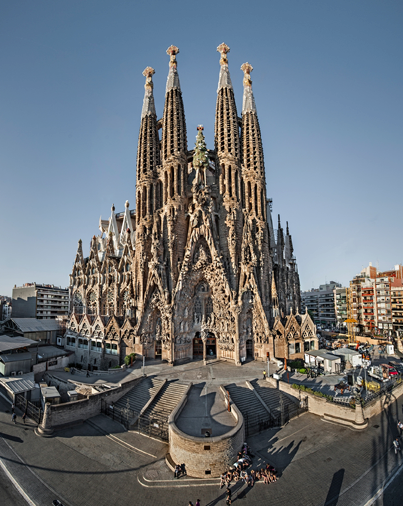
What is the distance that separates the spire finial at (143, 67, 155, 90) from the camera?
1866 inches

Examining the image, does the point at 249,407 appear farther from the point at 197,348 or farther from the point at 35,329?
the point at 35,329

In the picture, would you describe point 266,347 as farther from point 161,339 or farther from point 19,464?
point 19,464

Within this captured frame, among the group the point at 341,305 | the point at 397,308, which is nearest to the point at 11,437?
the point at 397,308

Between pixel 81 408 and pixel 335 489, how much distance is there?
56.8 feet

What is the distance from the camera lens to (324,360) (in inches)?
1254

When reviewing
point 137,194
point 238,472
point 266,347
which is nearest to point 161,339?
point 266,347

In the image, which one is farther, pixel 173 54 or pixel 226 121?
pixel 173 54

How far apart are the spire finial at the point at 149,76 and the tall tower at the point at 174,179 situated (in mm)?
5049

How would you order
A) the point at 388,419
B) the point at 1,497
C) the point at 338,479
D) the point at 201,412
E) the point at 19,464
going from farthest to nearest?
the point at 388,419 → the point at 201,412 → the point at 19,464 → the point at 338,479 → the point at 1,497

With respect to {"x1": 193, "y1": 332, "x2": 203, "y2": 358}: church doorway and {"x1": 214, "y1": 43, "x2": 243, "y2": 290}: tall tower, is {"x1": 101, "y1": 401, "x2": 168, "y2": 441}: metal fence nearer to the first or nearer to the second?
{"x1": 193, "y1": 332, "x2": 203, "y2": 358}: church doorway

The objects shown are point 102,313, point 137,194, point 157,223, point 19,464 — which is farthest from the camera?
point 102,313

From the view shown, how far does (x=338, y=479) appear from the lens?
599 inches

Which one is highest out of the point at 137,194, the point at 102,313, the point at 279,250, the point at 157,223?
the point at 137,194

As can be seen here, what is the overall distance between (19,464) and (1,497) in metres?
2.72
